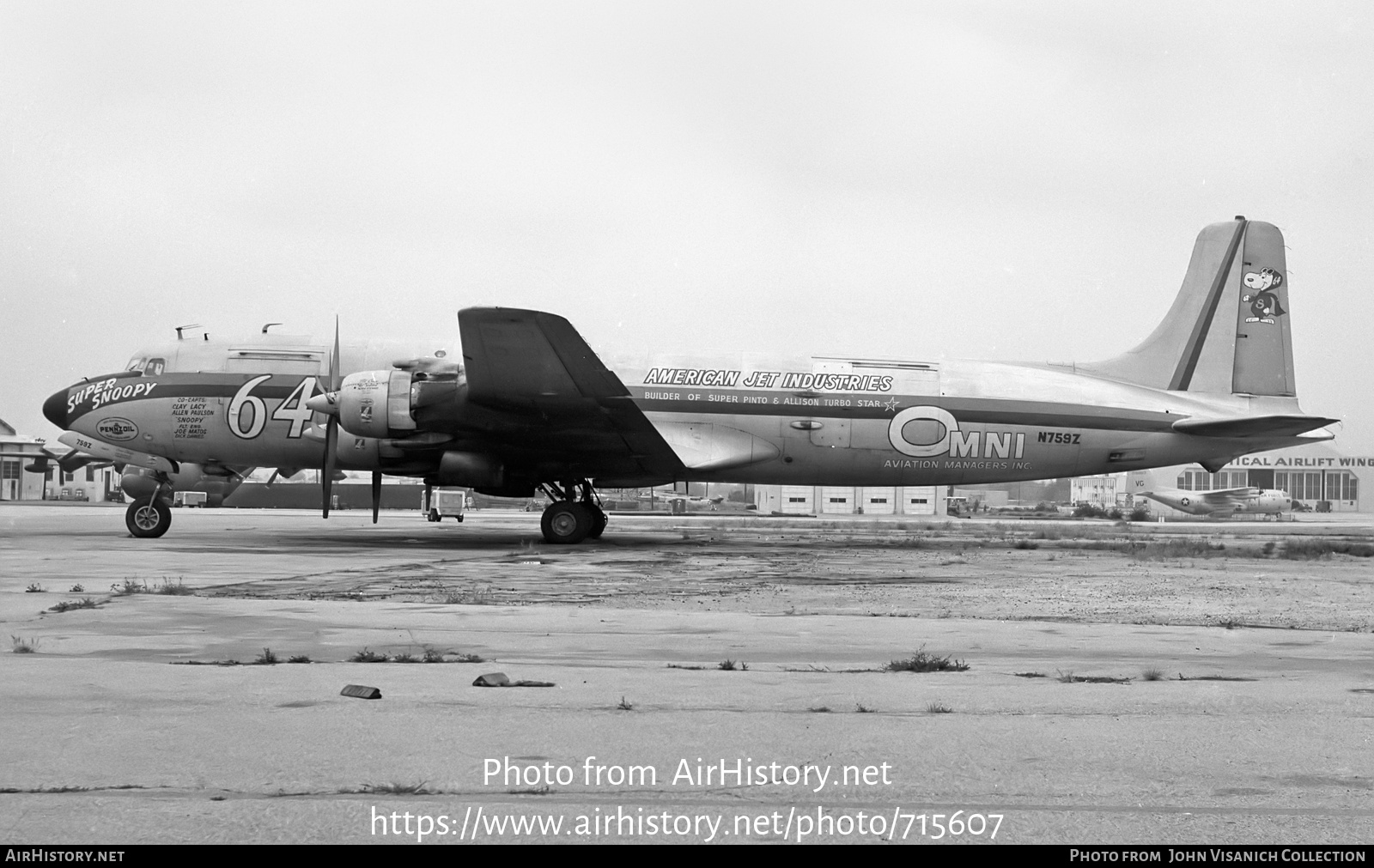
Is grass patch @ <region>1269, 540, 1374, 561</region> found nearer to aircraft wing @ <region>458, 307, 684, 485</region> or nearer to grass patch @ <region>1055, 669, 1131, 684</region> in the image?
aircraft wing @ <region>458, 307, 684, 485</region>

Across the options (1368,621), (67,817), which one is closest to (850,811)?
(67,817)

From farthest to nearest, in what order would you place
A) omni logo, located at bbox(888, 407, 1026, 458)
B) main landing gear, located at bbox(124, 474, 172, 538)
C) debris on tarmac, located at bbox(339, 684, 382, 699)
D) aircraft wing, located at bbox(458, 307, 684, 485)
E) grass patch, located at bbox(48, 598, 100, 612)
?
omni logo, located at bbox(888, 407, 1026, 458), main landing gear, located at bbox(124, 474, 172, 538), aircraft wing, located at bbox(458, 307, 684, 485), grass patch, located at bbox(48, 598, 100, 612), debris on tarmac, located at bbox(339, 684, 382, 699)

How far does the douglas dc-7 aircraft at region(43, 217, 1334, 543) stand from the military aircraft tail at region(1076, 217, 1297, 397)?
0.56 feet

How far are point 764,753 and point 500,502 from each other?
104993mm

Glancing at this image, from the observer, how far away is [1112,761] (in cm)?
516

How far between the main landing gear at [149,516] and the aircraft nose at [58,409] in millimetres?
3026

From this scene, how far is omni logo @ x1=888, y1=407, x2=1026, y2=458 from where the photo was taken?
1015 inches

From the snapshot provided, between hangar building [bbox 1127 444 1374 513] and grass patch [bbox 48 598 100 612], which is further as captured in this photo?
hangar building [bbox 1127 444 1374 513]

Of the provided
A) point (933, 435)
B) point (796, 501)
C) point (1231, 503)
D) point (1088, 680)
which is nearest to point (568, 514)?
point (933, 435)


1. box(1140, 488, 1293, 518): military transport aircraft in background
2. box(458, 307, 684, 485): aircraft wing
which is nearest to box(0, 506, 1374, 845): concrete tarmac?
box(458, 307, 684, 485): aircraft wing

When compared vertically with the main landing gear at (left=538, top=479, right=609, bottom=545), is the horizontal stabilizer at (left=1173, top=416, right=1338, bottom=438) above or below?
above

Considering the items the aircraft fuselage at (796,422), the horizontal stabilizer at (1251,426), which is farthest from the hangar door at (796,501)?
the horizontal stabilizer at (1251,426)

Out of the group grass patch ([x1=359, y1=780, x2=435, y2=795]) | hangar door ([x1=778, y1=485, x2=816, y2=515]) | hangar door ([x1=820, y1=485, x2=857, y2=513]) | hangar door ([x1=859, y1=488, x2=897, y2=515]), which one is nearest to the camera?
grass patch ([x1=359, y1=780, x2=435, y2=795])

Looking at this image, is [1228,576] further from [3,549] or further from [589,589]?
[3,549]
